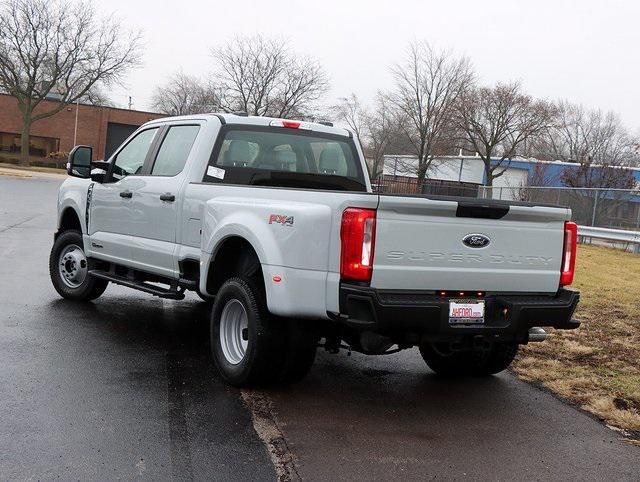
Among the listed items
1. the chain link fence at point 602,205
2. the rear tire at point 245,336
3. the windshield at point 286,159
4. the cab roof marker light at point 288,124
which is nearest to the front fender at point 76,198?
the windshield at point 286,159

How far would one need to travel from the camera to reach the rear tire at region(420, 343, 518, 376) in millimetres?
6160

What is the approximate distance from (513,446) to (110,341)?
3.72 meters

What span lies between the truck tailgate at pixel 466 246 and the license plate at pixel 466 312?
0.35ft

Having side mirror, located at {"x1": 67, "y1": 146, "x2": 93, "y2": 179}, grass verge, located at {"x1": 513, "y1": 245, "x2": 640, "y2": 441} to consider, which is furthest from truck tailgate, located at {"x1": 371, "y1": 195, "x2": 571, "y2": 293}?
side mirror, located at {"x1": 67, "y1": 146, "x2": 93, "y2": 179}

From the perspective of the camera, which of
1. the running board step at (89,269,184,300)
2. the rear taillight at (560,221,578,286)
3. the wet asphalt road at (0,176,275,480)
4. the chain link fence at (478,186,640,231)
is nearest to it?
the wet asphalt road at (0,176,275,480)

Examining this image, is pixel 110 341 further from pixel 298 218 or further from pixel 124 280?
pixel 298 218

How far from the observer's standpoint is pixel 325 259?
4.69 m

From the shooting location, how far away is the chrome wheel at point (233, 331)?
5.52m

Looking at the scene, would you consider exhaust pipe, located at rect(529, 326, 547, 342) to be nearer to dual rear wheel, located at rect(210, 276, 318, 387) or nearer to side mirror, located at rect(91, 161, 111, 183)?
dual rear wheel, located at rect(210, 276, 318, 387)

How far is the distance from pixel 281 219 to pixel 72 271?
169 inches

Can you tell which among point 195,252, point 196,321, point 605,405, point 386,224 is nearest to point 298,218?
point 386,224

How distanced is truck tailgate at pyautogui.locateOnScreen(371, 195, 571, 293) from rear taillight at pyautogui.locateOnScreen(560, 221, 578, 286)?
53mm

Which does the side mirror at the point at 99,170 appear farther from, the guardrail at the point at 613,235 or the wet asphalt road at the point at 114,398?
the guardrail at the point at 613,235

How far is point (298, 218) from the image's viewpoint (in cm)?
484
